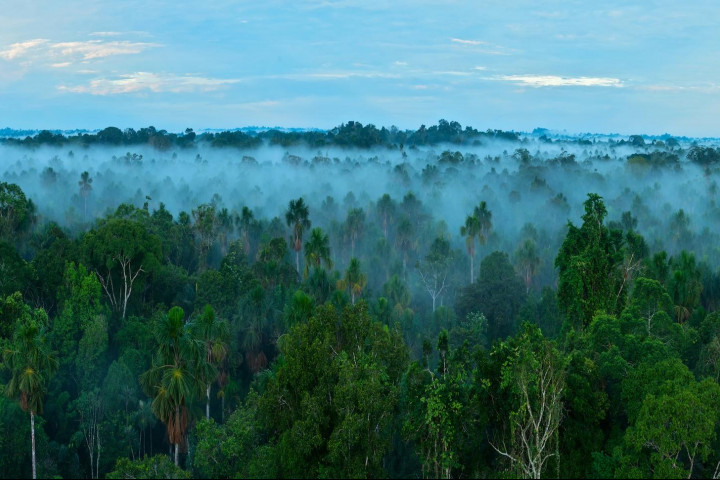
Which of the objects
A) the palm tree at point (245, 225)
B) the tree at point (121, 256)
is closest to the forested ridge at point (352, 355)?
the tree at point (121, 256)

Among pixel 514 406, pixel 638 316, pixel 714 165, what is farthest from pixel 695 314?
pixel 714 165

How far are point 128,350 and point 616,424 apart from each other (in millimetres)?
31349

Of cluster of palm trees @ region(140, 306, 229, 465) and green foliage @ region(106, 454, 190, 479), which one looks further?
cluster of palm trees @ region(140, 306, 229, 465)

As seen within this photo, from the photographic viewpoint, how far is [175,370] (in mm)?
Answer: 27719

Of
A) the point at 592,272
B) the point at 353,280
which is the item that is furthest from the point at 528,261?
the point at 592,272

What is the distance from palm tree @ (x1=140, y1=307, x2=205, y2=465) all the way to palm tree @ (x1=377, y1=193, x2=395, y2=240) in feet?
255

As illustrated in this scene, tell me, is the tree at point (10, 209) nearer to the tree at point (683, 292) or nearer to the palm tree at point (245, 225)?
the palm tree at point (245, 225)

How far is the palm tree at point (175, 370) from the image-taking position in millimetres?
27719

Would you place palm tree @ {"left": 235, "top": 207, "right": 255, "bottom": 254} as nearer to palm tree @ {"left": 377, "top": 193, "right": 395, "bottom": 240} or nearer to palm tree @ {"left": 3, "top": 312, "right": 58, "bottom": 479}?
palm tree @ {"left": 377, "top": 193, "right": 395, "bottom": 240}

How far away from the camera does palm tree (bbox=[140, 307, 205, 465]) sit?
90.9ft

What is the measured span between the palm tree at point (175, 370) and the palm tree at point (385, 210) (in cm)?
7773

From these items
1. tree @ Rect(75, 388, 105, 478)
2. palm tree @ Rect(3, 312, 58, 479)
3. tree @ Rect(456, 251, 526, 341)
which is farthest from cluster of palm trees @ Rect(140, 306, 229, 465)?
tree @ Rect(456, 251, 526, 341)

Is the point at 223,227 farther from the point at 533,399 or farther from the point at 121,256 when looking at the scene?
the point at 533,399

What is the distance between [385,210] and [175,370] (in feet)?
260
